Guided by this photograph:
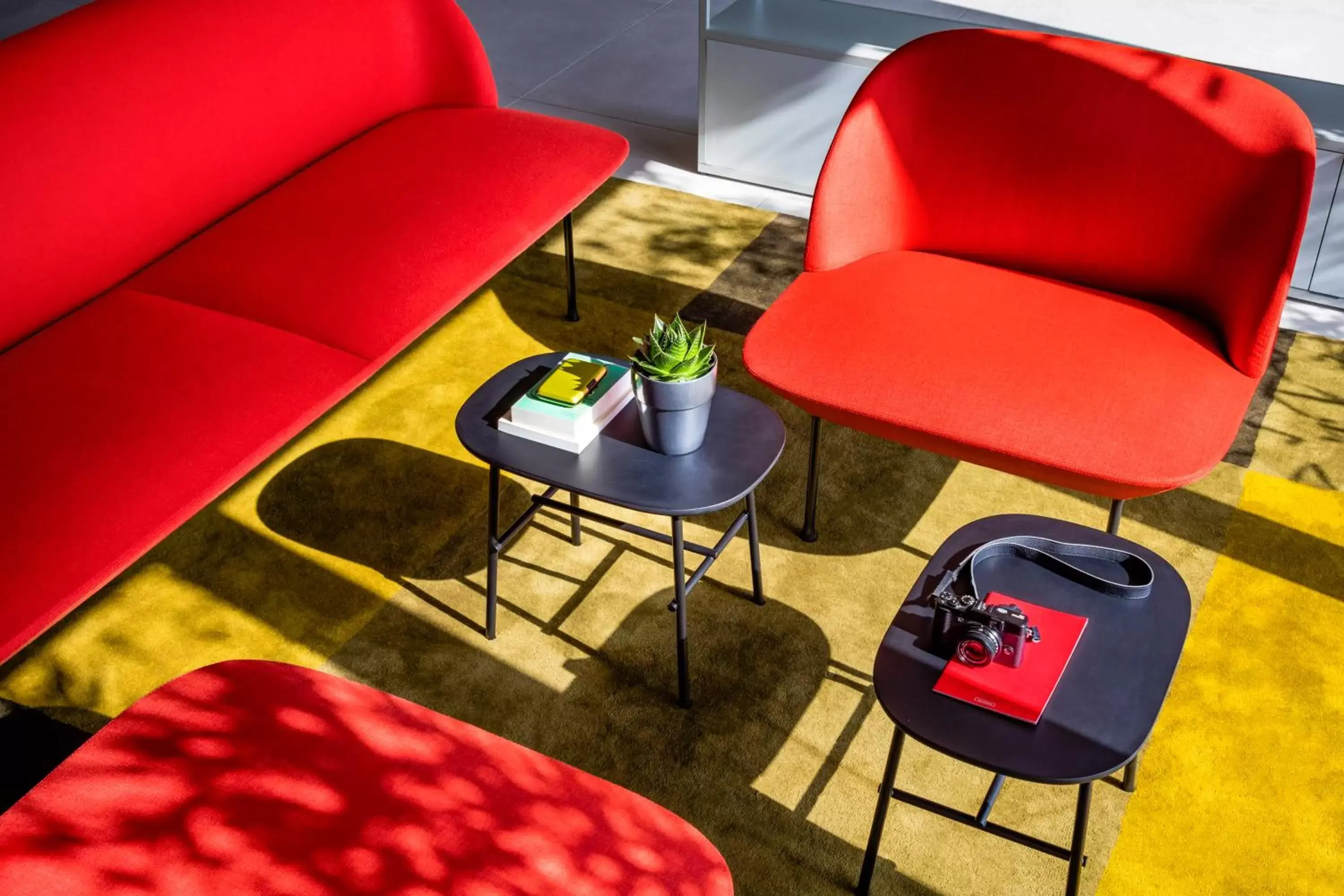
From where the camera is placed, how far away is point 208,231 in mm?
2932

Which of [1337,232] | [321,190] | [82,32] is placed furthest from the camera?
[1337,232]

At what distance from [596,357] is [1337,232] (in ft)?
7.05

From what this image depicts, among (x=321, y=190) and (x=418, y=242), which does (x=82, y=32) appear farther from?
(x=418, y=242)

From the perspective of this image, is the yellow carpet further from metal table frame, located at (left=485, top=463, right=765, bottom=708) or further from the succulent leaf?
the succulent leaf

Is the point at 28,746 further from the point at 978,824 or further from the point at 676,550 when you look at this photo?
the point at 978,824

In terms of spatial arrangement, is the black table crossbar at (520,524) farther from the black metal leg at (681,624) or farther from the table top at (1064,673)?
the table top at (1064,673)

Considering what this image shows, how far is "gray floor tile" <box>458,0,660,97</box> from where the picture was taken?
4961mm

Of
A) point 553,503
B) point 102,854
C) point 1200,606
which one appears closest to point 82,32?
point 553,503

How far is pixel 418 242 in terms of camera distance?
9.29 ft

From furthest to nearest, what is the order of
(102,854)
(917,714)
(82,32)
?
(82,32), (917,714), (102,854)

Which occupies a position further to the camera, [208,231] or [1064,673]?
[208,231]

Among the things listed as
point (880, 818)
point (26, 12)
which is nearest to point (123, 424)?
point (880, 818)

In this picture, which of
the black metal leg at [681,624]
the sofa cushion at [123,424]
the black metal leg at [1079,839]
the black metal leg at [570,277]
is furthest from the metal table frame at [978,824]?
the black metal leg at [570,277]

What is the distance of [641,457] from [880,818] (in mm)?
731
